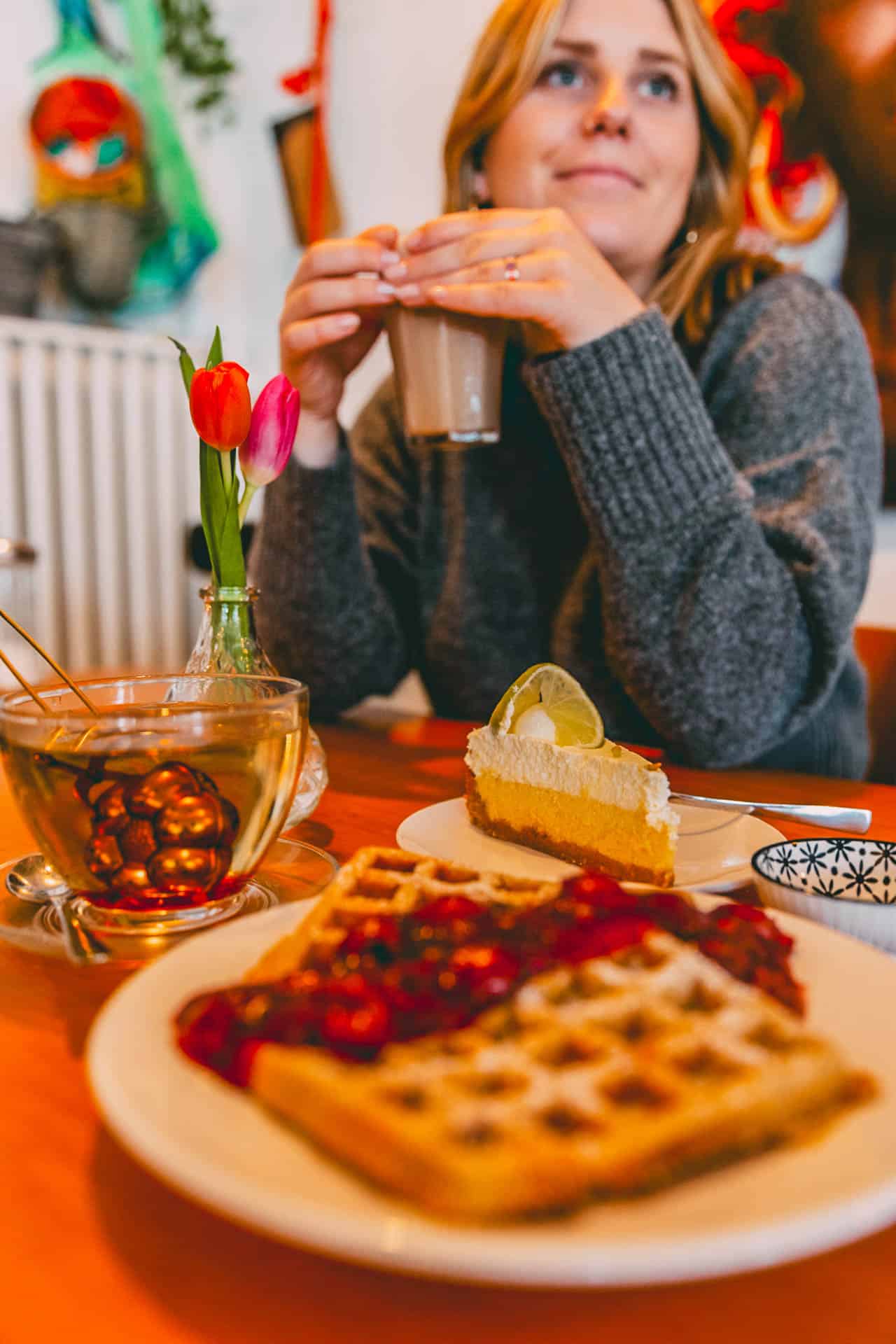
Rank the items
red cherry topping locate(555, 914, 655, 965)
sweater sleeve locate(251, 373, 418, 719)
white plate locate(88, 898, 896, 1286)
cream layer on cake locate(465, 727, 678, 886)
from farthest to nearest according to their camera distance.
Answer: sweater sleeve locate(251, 373, 418, 719) < cream layer on cake locate(465, 727, 678, 886) < red cherry topping locate(555, 914, 655, 965) < white plate locate(88, 898, 896, 1286)

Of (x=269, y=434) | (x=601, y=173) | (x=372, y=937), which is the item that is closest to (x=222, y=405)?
(x=269, y=434)

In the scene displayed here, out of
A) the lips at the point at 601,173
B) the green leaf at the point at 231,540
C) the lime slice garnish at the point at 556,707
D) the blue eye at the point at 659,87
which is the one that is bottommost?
the lime slice garnish at the point at 556,707

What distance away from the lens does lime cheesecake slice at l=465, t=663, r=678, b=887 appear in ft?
1.88

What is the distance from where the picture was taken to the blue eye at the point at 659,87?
118 centimetres

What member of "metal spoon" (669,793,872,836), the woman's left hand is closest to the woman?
the woman's left hand

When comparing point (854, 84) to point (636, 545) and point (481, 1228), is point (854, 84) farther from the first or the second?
point (481, 1228)

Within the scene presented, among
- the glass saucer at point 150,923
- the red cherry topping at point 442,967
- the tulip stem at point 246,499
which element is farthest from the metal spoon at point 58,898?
the tulip stem at point 246,499

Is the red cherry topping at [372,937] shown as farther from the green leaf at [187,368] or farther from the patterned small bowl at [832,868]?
the green leaf at [187,368]

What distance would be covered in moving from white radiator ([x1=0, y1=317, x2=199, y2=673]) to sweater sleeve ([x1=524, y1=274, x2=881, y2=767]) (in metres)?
1.68

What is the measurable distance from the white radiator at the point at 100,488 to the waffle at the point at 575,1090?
7.34 ft

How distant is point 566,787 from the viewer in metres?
0.61

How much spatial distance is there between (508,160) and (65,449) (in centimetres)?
152

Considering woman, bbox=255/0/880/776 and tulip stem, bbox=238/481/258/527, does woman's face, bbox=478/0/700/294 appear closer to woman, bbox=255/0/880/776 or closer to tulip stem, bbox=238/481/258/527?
woman, bbox=255/0/880/776

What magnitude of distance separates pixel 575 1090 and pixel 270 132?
2805 mm
